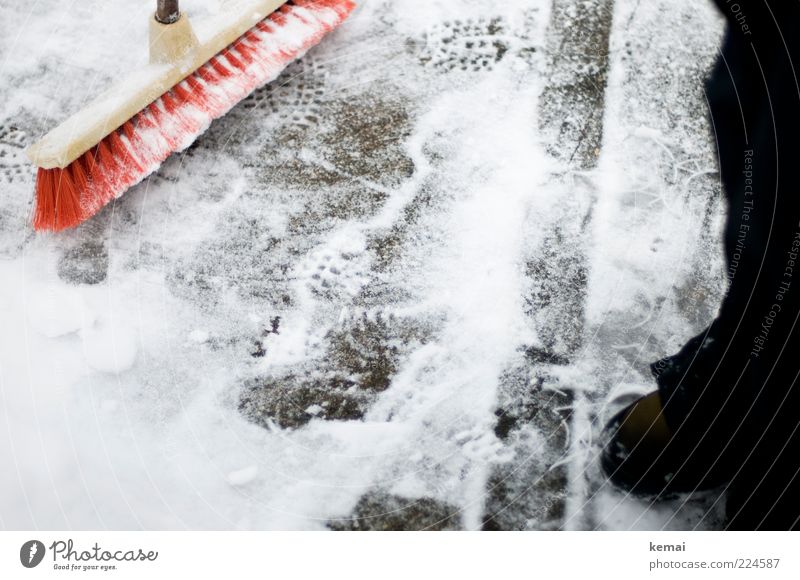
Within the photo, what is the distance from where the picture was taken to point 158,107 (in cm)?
258

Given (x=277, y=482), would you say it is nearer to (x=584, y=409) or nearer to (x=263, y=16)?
(x=584, y=409)

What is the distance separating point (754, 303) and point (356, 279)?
1438 mm

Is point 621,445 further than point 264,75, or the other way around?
point 264,75

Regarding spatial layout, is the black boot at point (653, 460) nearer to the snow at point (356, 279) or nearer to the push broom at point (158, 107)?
the snow at point (356, 279)

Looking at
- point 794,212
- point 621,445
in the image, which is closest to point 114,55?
point 621,445

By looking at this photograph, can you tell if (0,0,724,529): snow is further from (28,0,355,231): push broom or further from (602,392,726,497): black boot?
(28,0,355,231): push broom

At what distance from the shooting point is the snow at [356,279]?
2.30m

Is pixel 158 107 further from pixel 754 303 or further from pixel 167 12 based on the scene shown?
pixel 754 303

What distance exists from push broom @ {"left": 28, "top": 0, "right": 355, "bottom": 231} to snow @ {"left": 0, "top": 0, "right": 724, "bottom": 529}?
0.53 feet

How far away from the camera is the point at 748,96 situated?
294cm

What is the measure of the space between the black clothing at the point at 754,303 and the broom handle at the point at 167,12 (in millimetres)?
2072

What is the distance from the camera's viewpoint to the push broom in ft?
7.92

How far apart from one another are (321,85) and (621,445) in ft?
5.91

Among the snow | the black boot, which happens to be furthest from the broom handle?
the black boot
